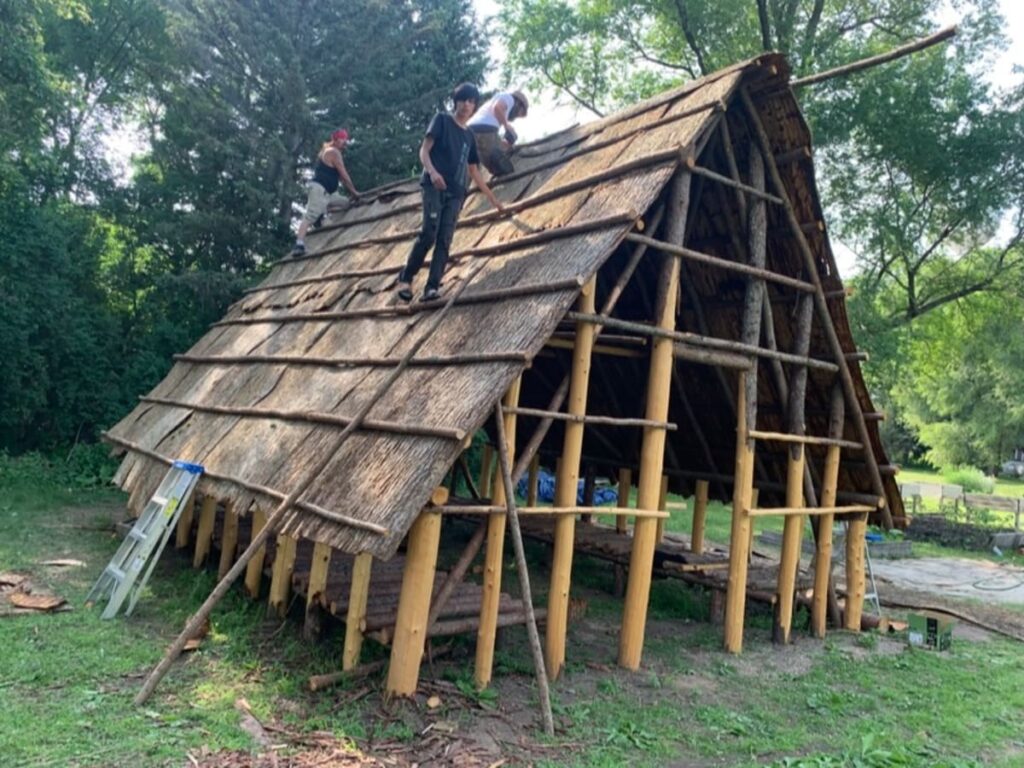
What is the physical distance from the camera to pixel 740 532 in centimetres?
709

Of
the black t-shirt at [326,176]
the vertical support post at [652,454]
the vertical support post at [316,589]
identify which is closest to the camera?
the vertical support post at [316,589]

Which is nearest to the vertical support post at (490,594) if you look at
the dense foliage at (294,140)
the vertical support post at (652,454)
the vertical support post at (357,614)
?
the vertical support post at (357,614)

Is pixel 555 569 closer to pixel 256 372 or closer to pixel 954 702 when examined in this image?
pixel 954 702

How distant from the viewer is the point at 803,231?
7.59 metres

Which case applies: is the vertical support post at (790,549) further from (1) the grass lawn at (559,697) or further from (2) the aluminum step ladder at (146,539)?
(2) the aluminum step ladder at (146,539)

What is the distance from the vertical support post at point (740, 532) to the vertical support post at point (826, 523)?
1366 millimetres

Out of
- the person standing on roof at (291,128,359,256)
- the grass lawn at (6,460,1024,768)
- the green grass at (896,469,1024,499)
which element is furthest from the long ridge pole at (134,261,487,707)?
the green grass at (896,469,1024,499)

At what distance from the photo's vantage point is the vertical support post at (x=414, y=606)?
4.88 m

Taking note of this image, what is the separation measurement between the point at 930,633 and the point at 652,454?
4.22m

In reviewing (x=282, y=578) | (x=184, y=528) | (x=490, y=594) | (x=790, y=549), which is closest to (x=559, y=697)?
(x=490, y=594)

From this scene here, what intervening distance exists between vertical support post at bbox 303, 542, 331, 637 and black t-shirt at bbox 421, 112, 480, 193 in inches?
127

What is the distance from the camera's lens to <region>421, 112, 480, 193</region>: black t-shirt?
6.10 metres

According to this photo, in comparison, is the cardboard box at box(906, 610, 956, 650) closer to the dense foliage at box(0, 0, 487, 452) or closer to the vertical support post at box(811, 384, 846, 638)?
the vertical support post at box(811, 384, 846, 638)

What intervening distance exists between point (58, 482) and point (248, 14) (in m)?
10.1
